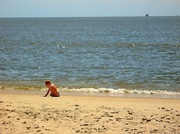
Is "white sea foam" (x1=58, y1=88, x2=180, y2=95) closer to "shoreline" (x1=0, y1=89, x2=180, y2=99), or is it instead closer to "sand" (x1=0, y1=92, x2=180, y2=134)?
"shoreline" (x1=0, y1=89, x2=180, y2=99)

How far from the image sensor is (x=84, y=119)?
25.7 ft

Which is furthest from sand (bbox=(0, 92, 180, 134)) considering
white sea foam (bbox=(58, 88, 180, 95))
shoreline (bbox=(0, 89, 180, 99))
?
white sea foam (bbox=(58, 88, 180, 95))

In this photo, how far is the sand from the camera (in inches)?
277

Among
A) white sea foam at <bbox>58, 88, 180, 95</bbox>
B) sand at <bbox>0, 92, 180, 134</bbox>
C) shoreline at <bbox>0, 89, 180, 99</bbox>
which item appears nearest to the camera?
sand at <bbox>0, 92, 180, 134</bbox>

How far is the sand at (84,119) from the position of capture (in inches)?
277

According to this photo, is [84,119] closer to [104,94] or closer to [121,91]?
[104,94]

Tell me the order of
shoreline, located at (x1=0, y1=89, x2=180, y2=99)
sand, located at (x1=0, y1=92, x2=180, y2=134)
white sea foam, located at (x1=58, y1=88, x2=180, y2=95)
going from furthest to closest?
white sea foam, located at (x1=58, y1=88, x2=180, y2=95) < shoreline, located at (x1=0, y1=89, x2=180, y2=99) < sand, located at (x1=0, y1=92, x2=180, y2=134)

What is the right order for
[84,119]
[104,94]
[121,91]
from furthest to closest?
[121,91] → [104,94] → [84,119]

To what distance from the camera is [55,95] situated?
11.8 metres

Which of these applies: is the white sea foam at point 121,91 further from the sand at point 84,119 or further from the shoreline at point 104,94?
the sand at point 84,119

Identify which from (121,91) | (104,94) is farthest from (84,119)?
(121,91)

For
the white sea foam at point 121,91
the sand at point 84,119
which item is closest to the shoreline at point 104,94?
the white sea foam at point 121,91

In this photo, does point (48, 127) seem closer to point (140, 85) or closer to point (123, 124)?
point (123, 124)

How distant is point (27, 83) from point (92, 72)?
15.9 feet
